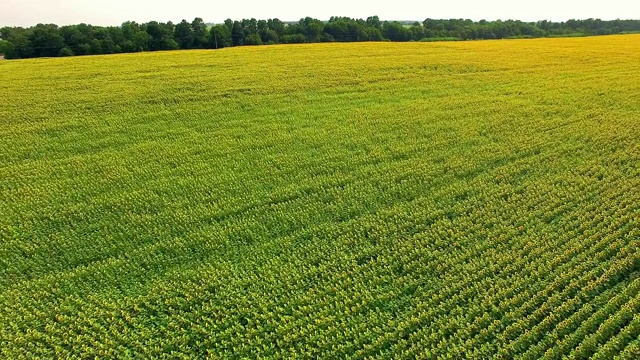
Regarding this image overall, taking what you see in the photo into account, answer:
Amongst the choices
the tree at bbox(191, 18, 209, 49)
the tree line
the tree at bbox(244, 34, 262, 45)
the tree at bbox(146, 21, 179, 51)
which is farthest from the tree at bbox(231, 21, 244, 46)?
the tree at bbox(146, 21, 179, 51)

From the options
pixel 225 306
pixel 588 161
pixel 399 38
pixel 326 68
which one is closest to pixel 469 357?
pixel 225 306

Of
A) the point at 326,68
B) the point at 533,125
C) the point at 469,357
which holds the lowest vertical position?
the point at 469,357

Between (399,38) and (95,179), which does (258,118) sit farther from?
(399,38)

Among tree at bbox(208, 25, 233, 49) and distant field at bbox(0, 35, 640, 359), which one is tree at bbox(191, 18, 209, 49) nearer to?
tree at bbox(208, 25, 233, 49)

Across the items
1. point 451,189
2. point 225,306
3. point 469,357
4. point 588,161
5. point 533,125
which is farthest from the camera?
point 533,125

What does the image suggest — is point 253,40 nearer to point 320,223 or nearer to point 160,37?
point 160,37

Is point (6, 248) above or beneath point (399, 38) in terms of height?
beneath
